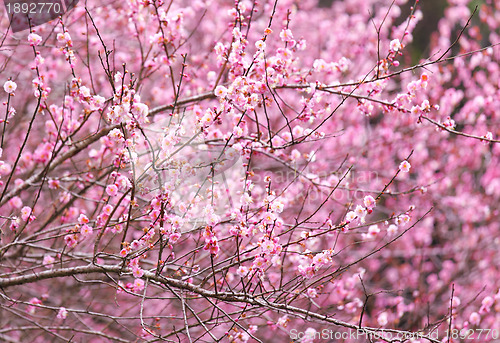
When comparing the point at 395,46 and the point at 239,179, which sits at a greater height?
the point at 395,46

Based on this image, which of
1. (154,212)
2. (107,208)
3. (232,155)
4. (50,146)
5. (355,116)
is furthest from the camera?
(355,116)

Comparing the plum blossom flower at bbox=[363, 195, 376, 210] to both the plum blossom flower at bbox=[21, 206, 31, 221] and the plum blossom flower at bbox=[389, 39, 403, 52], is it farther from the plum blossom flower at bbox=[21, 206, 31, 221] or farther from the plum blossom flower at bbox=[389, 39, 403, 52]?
the plum blossom flower at bbox=[21, 206, 31, 221]

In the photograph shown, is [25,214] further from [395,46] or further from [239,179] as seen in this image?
[395,46]

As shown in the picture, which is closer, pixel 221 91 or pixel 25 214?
pixel 221 91

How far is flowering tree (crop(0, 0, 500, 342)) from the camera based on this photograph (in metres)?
3.14

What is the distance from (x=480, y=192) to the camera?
9266 millimetres

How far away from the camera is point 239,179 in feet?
12.5

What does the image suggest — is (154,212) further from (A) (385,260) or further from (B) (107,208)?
(A) (385,260)

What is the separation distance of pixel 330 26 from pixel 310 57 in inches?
29.4

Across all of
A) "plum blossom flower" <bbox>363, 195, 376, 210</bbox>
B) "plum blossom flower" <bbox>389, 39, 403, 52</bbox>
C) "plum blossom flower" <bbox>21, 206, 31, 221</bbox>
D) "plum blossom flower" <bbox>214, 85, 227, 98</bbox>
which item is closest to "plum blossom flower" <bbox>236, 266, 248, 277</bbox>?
"plum blossom flower" <bbox>363, 195, 376, 210</bbox>

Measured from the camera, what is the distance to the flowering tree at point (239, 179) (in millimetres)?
3145

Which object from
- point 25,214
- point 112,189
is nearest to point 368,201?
point 112,189

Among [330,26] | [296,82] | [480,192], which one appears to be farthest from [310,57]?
[296,82]

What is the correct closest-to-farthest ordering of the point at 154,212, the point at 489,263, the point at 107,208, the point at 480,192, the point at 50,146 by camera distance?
1. the point at 154,212
2. the point at 107,208
3. the point at 50,146
4. the point at 489,263
5. the point at 480,192
